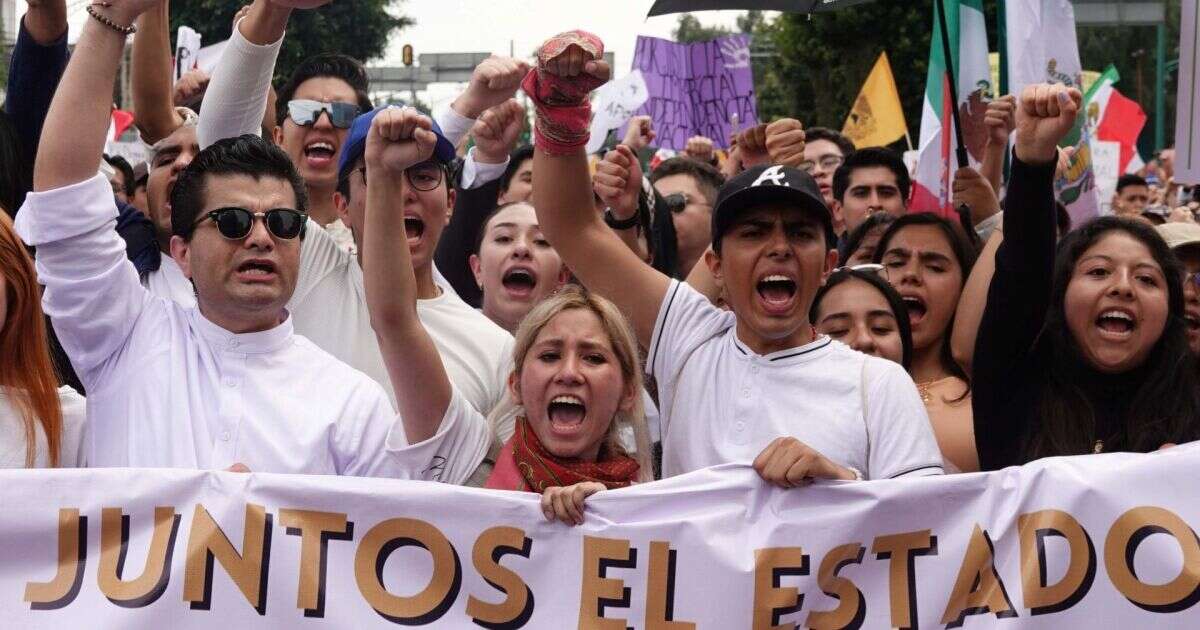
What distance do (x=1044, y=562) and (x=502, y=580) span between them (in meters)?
1.14

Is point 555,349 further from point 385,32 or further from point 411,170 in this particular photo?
point 385,32

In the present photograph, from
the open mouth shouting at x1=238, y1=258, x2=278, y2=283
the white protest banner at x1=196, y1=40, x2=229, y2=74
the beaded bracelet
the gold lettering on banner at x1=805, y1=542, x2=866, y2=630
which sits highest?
the white protest banner at x1=196, y1=40, x2=229, y2=74

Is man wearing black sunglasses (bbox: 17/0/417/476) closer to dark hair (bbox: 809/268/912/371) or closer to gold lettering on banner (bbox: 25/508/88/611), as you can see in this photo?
gold lettering on banner (bbox: 25/508/88/611)

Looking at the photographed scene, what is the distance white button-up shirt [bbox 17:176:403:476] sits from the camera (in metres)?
3.50

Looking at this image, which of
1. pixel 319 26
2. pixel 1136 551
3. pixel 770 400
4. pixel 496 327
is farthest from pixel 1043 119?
pixel 319 26

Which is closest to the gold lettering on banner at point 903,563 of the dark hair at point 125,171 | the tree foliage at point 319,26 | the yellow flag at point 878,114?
the dark hair at point 125,171

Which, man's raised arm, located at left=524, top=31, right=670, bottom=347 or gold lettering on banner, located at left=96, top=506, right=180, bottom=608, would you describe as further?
man's raised arm, located at left=524, top=31, right=670, bottom=347

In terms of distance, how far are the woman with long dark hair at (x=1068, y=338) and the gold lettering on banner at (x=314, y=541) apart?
5.35 ft

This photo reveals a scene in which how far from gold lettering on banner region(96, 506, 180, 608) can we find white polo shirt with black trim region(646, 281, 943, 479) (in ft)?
3.97

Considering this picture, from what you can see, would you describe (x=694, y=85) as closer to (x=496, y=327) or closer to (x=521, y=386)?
(x=496, y=327)

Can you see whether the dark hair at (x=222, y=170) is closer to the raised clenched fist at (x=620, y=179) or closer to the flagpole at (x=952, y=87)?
the raised clenched fist at (x=620, y=179)

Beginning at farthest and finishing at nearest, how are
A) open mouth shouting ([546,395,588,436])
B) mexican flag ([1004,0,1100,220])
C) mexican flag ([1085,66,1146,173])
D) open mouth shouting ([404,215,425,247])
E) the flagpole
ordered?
mexican flag ([1085,66,1146,173]) → mexican flag ([1004,0,1100,220]) → the flagpole → open mouth shouting ([404,215,425,247]) → open mouth shouting ([546,395,588,436])

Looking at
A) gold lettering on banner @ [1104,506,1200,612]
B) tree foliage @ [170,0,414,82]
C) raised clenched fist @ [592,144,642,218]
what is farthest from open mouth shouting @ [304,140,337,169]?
tree foliage @ [170,0,414,82]

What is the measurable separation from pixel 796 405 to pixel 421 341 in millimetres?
883
